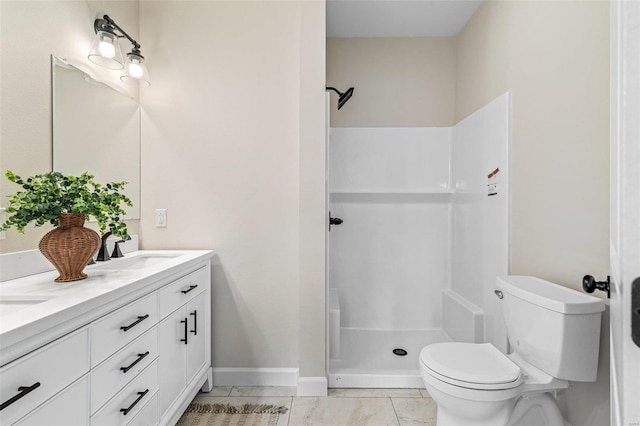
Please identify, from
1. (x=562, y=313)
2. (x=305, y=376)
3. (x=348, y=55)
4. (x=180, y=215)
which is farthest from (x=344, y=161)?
(x=562, y=313)

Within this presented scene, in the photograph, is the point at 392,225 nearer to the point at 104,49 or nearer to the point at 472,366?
the point at 472,366

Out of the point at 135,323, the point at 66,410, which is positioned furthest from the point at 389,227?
the point at 66,410

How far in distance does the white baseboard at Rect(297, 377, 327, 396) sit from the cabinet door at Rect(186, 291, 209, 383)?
2.03ft

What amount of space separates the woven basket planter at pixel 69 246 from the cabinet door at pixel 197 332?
647 mm

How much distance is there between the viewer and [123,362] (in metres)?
1.18

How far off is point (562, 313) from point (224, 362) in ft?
6.21

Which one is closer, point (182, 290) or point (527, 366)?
point (527, 366)

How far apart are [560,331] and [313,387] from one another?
137cm

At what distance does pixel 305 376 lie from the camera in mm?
2016

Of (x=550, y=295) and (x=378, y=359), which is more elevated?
(x=550, y=295)

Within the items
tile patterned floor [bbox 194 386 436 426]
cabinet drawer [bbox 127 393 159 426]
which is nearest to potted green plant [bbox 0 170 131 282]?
cabinet drawer [bbox 127 393 159 426]

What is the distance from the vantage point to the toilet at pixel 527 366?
1244 mm

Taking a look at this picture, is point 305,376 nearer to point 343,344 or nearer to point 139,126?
point 343,344

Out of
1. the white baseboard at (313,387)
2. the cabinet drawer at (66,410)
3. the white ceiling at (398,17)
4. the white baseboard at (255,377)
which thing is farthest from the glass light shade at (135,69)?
the white baseboard at (313,387)
